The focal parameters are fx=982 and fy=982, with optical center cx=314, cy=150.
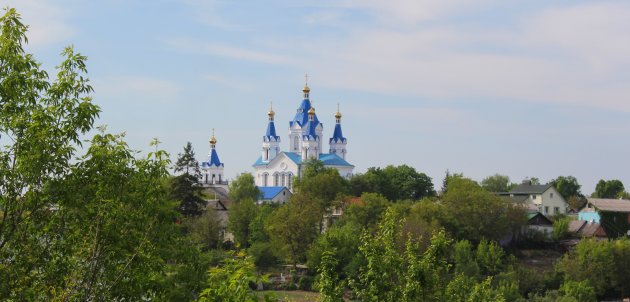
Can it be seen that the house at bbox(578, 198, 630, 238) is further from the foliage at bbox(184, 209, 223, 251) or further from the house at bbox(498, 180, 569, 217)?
the foliage at bbox(184, 209, 223, 251)

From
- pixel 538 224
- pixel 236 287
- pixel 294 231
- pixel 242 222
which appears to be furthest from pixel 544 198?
pixel 236 287

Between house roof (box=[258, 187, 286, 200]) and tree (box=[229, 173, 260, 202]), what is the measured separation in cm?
202

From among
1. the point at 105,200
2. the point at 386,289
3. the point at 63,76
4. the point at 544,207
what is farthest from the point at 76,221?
the point at 544,207

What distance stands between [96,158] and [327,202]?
5216 cm

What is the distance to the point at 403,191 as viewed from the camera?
7912 centimetres

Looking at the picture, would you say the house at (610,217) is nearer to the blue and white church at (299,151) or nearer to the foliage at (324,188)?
the foliage at (324,188)

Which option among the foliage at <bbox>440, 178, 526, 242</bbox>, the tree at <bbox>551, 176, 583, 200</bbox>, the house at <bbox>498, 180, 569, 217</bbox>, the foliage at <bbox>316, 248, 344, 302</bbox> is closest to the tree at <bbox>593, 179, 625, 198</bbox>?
the tree at <bbox>551, 176, 583, 200</bbox>

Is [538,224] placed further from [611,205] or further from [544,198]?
[544,198]

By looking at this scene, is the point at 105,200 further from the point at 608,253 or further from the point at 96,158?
the point at 608,253

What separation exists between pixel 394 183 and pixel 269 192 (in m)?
14.6

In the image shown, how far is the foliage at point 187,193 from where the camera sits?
2299 inches

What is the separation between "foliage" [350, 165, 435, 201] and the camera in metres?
77.5

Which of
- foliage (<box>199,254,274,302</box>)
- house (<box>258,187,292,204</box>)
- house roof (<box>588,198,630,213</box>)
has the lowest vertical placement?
foliage (<box>199,254,274,302</box>)

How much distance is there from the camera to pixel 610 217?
2569 inches
